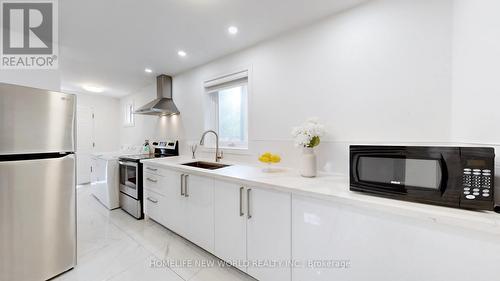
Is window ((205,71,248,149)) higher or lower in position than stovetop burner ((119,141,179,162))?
higher

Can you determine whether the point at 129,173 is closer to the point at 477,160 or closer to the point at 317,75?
the point at 317,75

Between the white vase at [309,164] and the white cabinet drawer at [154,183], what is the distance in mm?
1644

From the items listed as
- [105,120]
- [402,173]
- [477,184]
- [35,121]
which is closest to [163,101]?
[35,121]

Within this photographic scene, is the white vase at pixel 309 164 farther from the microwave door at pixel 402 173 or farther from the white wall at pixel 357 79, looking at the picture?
the microwave door at pixel 402 173

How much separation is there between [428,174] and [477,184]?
152mm

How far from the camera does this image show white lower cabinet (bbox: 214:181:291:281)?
1.25 m

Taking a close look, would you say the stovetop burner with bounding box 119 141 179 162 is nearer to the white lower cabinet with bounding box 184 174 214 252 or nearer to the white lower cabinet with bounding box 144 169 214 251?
the white lower cabinet with bounding box 144 169 214 251

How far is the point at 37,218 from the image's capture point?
54.9 inches

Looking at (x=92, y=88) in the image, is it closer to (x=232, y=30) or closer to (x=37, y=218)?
(x=37, y=218)

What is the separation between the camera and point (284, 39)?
190 centimetres

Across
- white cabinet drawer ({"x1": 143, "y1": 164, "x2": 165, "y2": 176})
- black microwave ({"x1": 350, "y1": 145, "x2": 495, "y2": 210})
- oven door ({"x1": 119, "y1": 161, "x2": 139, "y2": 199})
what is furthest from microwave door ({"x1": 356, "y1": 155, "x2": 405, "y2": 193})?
oven door ({"x1": 119, "y1": 161, "x2": 139, "y2": 199})

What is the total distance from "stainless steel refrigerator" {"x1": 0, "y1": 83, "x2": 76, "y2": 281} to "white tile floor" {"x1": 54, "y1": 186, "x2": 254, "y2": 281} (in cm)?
23

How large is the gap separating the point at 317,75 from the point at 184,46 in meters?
1.57

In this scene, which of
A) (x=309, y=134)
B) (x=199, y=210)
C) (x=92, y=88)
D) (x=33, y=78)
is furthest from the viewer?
(x=92, y=88)
